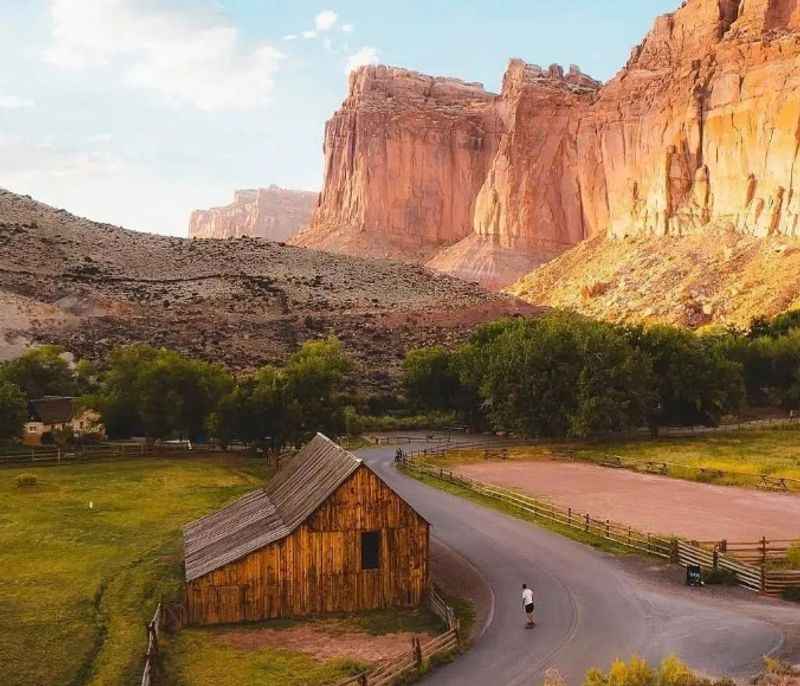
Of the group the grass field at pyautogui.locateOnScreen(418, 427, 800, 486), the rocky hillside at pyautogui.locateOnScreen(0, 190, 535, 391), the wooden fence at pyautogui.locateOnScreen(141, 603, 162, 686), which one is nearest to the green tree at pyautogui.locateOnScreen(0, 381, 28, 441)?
the grass field at pyautogui.locateOnScreen(418, 427, 800, 486)

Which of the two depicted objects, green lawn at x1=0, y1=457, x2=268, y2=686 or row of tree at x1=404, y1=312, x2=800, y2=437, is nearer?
green lawn at x1=0, y1=457, x2=268, y2=686

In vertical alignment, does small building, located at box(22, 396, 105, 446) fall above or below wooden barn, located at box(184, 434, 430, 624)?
above

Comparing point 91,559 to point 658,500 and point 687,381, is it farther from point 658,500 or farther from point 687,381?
point 687,381

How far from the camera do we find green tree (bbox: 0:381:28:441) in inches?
1969

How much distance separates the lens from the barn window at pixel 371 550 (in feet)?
77.0

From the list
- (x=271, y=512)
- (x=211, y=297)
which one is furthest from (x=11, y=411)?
(x=211, y=297)

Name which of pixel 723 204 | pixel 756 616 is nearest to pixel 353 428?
pixel 756 616

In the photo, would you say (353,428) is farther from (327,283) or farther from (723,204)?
(723,204)

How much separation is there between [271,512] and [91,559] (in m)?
6.74

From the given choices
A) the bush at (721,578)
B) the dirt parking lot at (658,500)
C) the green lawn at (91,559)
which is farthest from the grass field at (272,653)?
the dirt parking lot at (658,500)

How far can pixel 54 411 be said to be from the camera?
55281 millimetres

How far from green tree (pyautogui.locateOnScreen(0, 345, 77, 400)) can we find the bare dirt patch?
43.8 metres

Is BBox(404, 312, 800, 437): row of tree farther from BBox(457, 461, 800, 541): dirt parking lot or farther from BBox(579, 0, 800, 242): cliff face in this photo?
BBox(579, 0, 800, 242): cliff face

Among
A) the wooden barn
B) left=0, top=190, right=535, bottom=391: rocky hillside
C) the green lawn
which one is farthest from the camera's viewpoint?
left=0, top=190, right=535, bottom=391: rocky hillside
